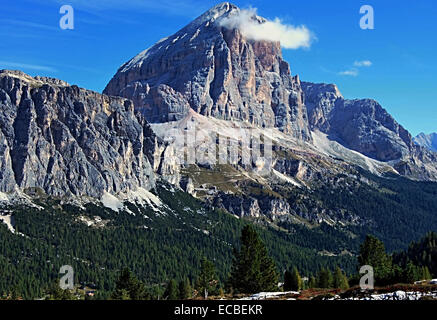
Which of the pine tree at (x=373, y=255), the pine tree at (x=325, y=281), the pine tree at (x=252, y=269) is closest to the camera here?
the pine tree at (x=252, y=269)

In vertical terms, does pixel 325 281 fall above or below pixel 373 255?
below

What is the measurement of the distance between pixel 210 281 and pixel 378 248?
139ft

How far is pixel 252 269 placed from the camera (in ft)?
366

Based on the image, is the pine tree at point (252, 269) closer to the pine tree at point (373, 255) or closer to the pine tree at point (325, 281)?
the pine tree at point (373, 255)

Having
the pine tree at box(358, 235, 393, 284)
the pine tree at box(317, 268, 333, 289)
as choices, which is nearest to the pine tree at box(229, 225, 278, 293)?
the pine tree at box(358, 235, 393, 284)

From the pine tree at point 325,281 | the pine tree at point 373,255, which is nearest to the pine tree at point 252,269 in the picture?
the pine tree at point 373,255

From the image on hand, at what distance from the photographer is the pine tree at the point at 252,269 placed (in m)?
111

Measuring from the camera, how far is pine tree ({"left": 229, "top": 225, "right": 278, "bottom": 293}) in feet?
365

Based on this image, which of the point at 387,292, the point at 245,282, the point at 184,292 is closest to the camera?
the point at 387,292

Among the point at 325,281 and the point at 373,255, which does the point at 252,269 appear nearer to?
the point at 373,255

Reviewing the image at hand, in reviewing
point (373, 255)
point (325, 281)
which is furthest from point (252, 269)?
point (325, 281)
